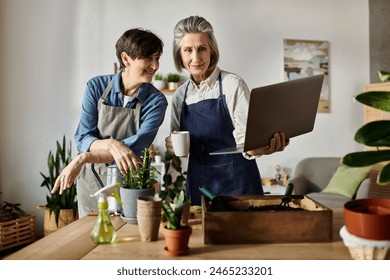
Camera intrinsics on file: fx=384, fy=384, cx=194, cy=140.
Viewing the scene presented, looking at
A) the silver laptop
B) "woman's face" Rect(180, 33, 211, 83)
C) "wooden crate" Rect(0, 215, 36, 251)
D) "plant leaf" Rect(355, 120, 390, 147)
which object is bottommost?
"wooden crate" Rect(0, 215, 36, 251)

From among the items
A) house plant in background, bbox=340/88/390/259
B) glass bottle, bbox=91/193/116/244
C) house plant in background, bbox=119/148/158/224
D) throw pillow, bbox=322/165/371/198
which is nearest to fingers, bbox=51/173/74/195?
house plant in background, bbox=119/148/158/224

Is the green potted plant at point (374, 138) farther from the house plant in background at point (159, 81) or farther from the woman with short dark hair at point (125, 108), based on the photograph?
the house plant in background at point (159, 81)

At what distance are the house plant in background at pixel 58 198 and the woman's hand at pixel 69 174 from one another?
0.29 metres

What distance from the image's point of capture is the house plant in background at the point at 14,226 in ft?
4.71

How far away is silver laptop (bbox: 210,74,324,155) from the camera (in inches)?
44.4

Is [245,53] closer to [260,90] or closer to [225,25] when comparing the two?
[225,25]

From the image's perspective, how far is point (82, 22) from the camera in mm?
1803

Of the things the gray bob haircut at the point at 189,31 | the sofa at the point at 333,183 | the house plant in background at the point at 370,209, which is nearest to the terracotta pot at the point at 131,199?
the house plant in background at the point at 370,209

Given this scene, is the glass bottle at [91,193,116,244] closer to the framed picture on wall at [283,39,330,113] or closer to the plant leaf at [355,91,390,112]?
the plant leaf at [355,91,390,112]

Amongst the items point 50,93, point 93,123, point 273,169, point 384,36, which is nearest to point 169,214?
point 93,123

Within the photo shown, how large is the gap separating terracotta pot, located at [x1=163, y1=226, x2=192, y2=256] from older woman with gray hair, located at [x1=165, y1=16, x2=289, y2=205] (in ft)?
2.14

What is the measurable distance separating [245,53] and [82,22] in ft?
2.70

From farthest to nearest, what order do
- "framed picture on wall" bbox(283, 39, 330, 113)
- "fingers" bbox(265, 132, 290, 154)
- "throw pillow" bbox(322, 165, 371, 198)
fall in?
"throw pillow" bbox(322, 165, 371, 198) → "framed picture on wall" bbox(283, 39, 330, 113) → "fingers" bbox(265, 132, 290, 154)
